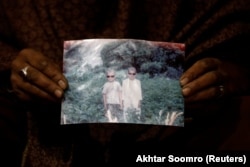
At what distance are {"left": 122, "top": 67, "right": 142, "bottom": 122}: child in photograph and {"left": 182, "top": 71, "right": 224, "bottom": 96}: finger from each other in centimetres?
9

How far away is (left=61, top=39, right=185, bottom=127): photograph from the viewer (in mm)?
784

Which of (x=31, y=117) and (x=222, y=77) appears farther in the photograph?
(x=31, y=117)

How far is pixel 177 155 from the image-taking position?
3.14 feet

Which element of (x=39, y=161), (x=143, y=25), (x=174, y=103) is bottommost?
(x=39, y=161)

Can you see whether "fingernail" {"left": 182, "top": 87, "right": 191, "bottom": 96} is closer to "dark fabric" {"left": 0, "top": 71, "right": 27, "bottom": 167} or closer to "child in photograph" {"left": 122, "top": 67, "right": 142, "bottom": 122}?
"child in photograph" {"left": 122, "top": 67, "right": 142, "bottom": 122}

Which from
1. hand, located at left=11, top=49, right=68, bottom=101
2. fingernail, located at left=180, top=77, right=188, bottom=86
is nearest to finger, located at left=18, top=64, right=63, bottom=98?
hand, located at left=11, top=49, right=68, bottom=101

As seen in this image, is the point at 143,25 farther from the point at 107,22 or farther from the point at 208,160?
the point at 208,160

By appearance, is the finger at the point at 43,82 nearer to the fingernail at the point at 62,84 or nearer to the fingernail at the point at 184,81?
the fingernail at the point at 62,84

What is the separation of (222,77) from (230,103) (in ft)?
0.48

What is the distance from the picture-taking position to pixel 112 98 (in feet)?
2.57

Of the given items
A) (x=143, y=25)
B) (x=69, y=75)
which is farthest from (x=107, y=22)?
Result: (x=69, y=75)

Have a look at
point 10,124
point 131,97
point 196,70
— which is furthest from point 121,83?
point 10,124

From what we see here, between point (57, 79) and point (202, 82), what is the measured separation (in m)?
0.28

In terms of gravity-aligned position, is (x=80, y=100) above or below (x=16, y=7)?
below
